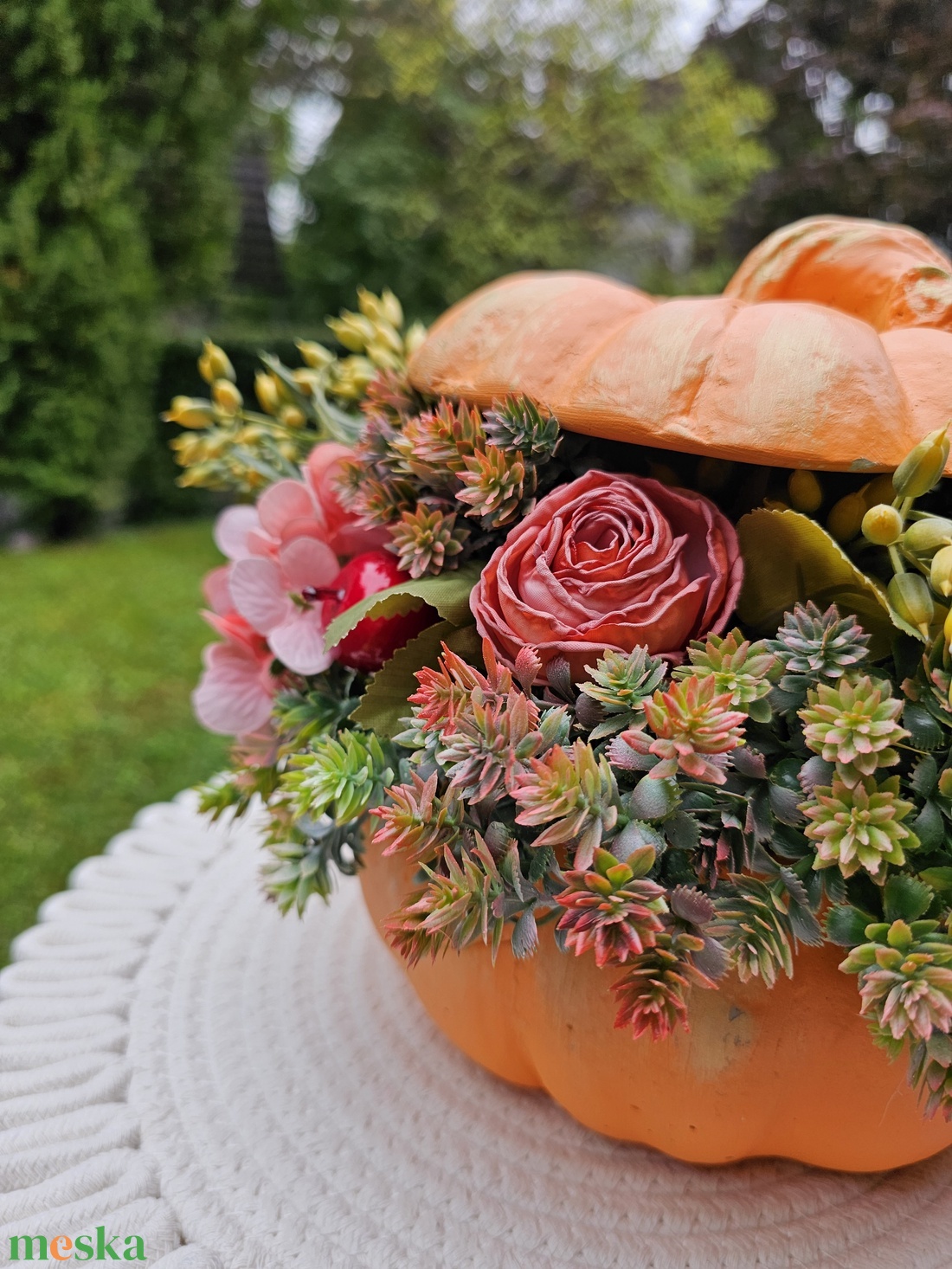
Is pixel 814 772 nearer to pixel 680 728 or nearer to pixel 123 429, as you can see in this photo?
pixel 680 728

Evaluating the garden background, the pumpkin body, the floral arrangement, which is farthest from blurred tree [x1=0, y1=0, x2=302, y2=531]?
the pumpkin body

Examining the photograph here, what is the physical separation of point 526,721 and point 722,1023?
213mm

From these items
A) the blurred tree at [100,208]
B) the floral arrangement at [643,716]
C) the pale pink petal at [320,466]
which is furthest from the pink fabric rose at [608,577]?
the blurred tree at [100,208]

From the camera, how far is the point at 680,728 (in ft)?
1.19

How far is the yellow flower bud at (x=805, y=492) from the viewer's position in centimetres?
48

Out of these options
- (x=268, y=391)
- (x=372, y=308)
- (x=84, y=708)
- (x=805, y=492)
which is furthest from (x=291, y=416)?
(x=84, y=708)

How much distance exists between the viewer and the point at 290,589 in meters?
0.60

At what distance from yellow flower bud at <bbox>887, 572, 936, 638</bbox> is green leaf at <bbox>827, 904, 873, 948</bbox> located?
0.13m

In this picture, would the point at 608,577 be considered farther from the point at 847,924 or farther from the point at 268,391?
the point at 268,391

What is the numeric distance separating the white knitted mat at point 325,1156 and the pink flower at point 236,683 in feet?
0.80

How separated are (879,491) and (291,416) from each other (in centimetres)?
53

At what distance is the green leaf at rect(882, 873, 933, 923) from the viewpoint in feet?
1.22

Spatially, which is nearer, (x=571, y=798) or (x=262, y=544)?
(x=571, y=798)

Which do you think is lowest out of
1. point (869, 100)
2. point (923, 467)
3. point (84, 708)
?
point (84, 708)
